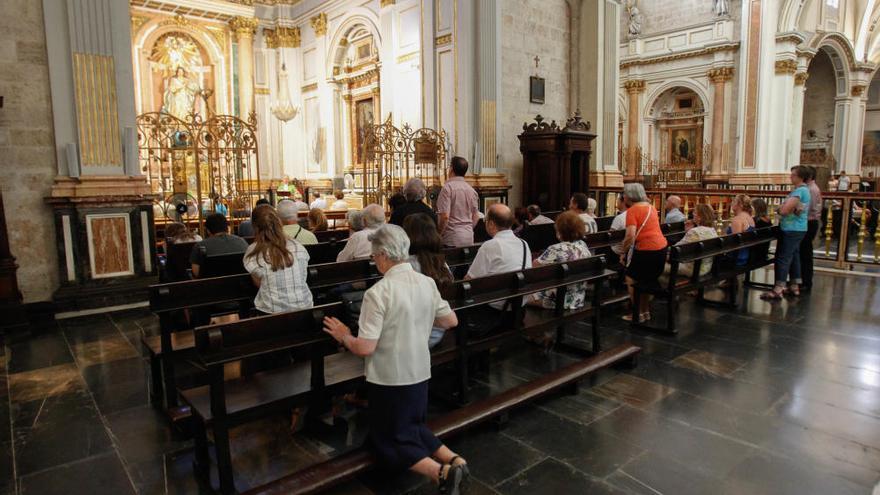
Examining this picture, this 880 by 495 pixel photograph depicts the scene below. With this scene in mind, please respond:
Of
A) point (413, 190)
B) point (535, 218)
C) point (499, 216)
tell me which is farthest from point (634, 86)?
point (499, 216)

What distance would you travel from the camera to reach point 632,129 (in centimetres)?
2266

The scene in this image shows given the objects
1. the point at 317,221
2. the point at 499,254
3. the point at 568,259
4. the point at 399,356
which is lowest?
the point at 399,356

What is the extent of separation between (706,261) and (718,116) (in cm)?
1629

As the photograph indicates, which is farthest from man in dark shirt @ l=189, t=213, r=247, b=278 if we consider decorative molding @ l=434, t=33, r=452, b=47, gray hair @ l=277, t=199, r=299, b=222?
decorative molding @ l=434, t=33, r=452, b=47

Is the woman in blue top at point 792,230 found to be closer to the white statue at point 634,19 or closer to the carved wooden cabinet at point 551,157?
the carved wooden cabinet at point 551,157

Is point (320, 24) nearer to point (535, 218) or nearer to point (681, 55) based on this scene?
point (535, 218)

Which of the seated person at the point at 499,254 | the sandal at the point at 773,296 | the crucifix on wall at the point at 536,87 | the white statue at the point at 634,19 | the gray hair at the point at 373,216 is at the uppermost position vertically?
the white statue at the point at 634,19

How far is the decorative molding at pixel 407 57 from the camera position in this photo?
39.8 feet

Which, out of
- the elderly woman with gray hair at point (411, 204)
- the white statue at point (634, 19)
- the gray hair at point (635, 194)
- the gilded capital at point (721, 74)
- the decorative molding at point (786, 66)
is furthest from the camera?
the white statue at point (634, 19)

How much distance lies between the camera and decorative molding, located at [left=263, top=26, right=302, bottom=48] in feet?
55.8

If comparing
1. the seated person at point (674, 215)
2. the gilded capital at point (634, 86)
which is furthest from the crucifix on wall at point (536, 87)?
the gilded capital at point (634, 86)

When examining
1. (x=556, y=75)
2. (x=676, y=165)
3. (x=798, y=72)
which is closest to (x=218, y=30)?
(x=556, y=75)

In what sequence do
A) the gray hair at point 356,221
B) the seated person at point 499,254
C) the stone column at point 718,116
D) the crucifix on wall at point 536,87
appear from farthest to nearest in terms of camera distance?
the stone column at point 718,116 < the crucifix on wall at point 536,87 < the gray hair at point 356,221 < the seated person at point 499,254

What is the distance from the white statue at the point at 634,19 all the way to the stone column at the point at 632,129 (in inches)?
75.7
